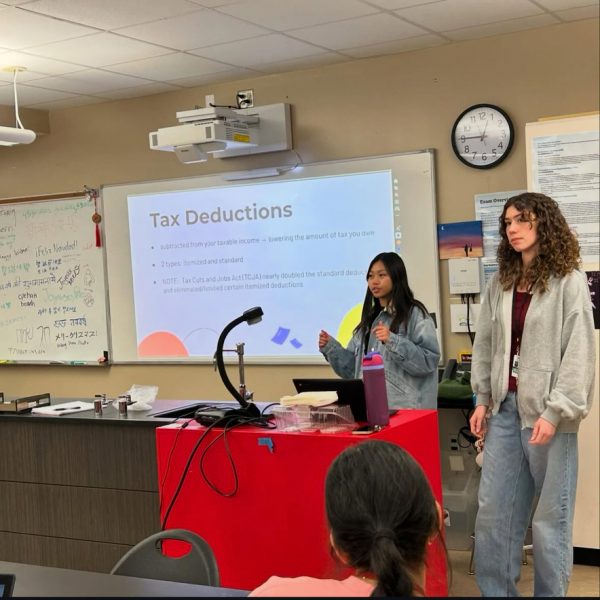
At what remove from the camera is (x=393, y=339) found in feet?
12.1

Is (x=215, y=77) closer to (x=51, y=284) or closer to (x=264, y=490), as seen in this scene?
(x=51, y=284)

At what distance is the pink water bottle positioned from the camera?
10.1ft

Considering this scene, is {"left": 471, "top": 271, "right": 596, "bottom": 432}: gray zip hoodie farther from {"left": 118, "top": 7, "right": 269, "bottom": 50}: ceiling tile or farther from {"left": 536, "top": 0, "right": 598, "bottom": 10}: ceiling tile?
{"left": 118, "top": 7, "right": 269, "bottom": 50}: ceiling tile

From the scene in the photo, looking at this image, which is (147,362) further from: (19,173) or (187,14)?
(187,14)

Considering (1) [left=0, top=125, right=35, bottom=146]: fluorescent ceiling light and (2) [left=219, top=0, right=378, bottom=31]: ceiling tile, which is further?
(1) [left=0, top=125, right=35, bottom=146]: fluorescent ceiling light

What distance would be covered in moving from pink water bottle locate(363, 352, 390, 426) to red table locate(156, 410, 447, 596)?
0.05 meters

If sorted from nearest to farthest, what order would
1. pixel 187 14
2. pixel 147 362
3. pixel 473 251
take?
pixel 187 14, pixel 473 251, pixel 147 362

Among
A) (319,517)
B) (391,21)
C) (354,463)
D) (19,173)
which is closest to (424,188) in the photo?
(391,21)

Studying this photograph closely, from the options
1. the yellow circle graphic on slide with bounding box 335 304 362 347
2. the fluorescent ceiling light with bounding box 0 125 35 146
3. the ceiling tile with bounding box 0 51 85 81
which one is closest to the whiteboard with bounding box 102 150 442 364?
the yellow circle graphic on slide with bounding box 335 304 362 347

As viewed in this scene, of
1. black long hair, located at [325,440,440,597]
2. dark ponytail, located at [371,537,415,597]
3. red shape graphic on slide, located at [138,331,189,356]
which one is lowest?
red shape graphic on slide, located at [138,331,189,356]

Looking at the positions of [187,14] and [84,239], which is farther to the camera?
[84,239]

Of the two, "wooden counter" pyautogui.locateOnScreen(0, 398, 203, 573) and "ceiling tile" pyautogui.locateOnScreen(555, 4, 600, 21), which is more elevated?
"ceiling tile" pyautogui.locateOnScreen(555, 4, 600, 21)

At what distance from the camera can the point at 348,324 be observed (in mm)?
5352

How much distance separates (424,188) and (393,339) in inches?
63.5
